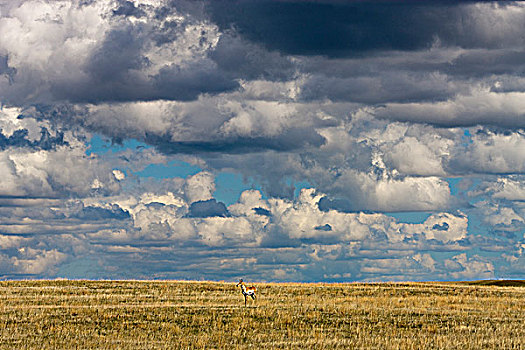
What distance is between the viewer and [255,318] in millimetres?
56438

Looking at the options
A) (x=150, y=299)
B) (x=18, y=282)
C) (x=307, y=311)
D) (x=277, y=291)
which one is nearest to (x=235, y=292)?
(x=277, y=291)

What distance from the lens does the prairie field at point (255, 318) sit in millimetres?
45375

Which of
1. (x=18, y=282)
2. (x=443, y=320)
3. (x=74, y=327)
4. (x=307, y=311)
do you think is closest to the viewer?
(x=74, y=327)

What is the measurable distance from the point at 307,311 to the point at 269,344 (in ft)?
56.6

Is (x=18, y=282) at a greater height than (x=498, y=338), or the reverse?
(x=18, y=282)

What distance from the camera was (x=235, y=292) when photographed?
81.4 metres

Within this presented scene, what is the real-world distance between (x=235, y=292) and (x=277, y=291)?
4.59m

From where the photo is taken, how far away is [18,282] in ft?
306

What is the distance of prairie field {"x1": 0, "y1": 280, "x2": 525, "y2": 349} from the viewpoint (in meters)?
45.4

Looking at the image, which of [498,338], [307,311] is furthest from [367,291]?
[498,338]

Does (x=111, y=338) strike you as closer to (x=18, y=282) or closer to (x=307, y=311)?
(x=307, y=311)

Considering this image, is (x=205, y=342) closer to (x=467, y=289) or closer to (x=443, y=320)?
(x=443, y=320)

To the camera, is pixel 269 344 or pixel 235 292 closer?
pixel 269 344

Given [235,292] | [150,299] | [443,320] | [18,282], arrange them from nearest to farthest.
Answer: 1. [443,320]
2. [150,299]
3. [235,292]
4. [18,282]
